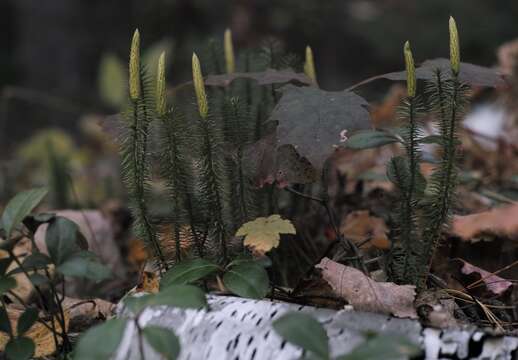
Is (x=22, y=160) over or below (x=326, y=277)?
below

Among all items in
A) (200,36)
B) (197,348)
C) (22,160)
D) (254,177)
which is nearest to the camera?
(197,348)

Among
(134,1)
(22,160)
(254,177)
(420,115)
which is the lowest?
(22,160)

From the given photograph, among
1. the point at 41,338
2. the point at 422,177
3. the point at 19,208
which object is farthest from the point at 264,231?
the point at 41,338

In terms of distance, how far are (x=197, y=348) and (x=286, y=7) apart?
646cm

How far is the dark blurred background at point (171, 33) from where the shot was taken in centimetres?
688

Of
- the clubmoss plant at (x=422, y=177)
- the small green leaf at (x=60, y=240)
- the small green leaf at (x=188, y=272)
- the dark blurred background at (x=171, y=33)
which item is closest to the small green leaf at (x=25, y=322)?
the small green leaf at (x=60, y=240)

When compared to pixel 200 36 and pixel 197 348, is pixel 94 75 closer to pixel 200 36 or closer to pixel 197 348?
pixel 200 36

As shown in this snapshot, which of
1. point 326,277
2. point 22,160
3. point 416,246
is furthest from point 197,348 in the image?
point 22,160

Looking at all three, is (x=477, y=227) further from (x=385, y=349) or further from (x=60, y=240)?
(x=60, y=240)

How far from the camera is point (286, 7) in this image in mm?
7266

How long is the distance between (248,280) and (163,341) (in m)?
0.32

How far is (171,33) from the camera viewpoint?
7305 millimetres

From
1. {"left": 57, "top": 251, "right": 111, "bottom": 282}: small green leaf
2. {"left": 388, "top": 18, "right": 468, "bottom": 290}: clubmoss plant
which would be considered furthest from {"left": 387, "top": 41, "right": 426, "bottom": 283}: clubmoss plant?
{"left": 57, "top": 251, "right": 111, "bottom": 282}: small green leaf

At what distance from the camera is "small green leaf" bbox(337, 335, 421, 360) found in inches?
37.3
